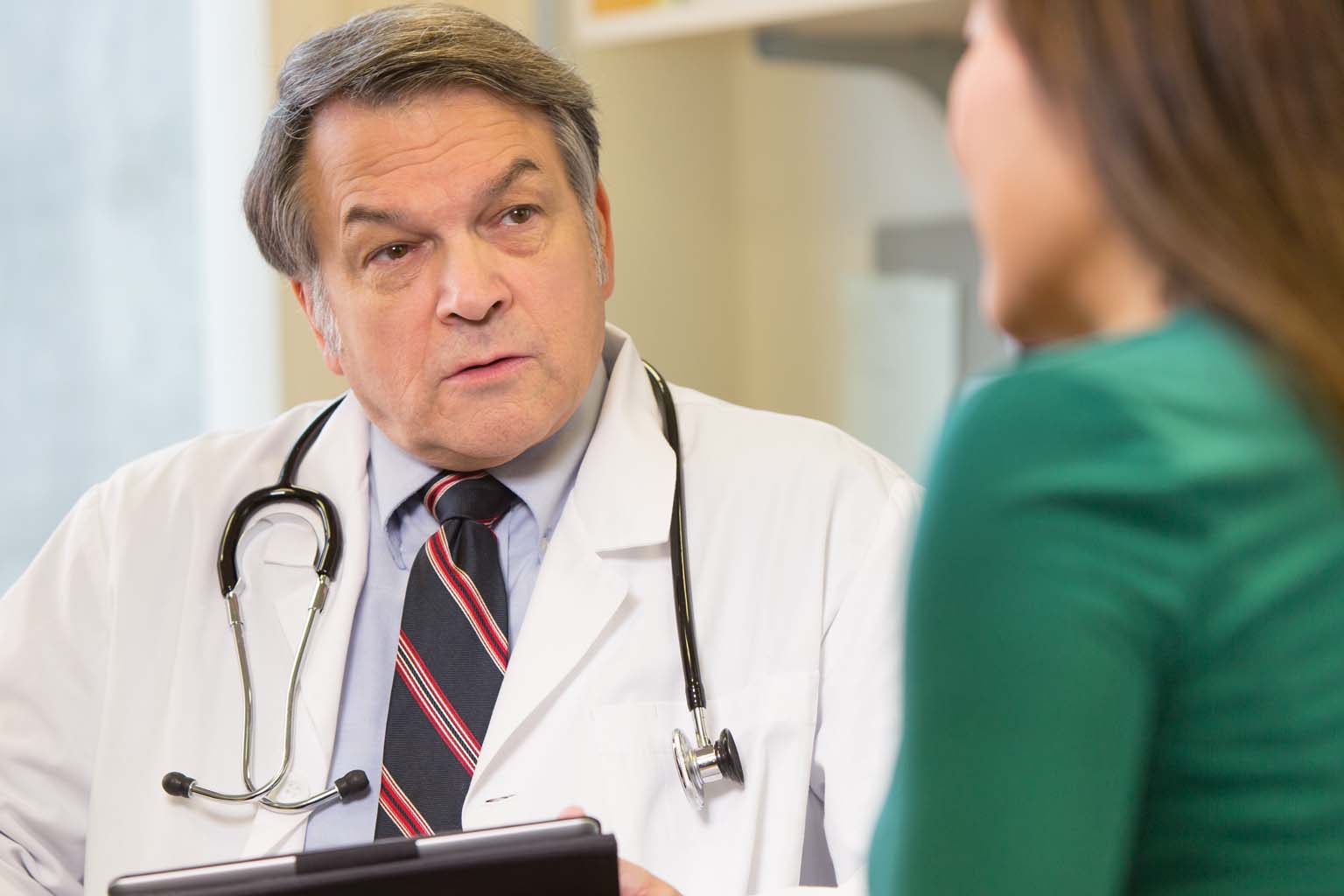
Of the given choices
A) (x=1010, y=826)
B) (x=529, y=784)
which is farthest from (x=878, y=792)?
(x=1010, y=826)

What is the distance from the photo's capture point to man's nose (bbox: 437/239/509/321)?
1223 millimetres

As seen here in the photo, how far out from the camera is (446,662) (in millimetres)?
Result: 1206

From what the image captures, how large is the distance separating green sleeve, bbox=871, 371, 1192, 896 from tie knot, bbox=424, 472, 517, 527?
903 mm

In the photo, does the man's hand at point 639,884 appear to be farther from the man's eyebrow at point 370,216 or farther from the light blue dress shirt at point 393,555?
the man's eyebrow at point 370,216

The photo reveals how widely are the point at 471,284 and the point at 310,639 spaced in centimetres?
35

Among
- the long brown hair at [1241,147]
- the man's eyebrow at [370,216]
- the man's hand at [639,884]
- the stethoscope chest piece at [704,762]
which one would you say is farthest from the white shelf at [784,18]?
the long brown hair at [1241,147]

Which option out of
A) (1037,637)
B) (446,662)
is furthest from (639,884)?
(1037,637)

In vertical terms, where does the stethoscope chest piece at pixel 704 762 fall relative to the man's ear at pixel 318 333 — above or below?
below

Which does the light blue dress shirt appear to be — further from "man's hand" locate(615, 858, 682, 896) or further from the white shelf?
the white shelf

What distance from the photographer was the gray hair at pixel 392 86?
4.09 feet

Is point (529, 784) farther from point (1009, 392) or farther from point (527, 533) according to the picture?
point (1009, 392)

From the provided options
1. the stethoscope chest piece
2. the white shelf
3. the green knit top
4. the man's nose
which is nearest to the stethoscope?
the stethoscope chest piece

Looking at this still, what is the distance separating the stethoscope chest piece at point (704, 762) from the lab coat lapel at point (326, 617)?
313 mm

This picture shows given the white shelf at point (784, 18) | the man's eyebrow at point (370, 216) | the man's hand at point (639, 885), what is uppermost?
the white shelf at point (784, 18)
